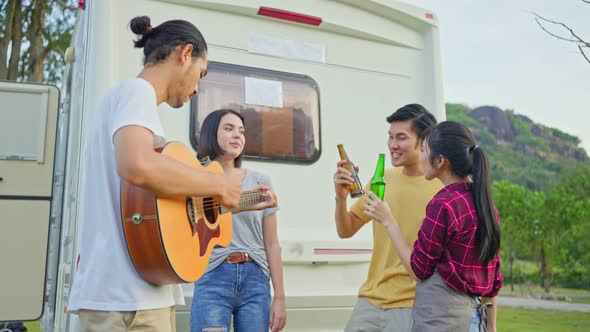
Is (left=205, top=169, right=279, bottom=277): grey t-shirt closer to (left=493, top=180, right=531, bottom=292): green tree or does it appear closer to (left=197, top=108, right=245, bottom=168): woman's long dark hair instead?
(left=197, top=108, right=245, bottom=168): woman's long dark hair

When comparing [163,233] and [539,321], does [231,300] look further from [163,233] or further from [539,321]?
[539,321]

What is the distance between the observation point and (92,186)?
1.87 m

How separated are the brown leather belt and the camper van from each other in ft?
1.82

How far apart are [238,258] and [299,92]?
148 centimetres

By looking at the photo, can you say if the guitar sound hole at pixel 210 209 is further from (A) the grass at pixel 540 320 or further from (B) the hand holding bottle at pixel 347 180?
(A) the grass at pixel 540 320

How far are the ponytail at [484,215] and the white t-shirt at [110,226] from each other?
50.2 inches

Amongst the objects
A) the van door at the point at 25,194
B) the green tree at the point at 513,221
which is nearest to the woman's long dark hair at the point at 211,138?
the van door at the point at 25,194

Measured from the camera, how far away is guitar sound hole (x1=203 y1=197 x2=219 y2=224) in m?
2.29

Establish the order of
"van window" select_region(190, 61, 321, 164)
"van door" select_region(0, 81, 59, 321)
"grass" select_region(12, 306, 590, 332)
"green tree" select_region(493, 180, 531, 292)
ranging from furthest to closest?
"green tree" select_region(493, 180, 531, 292)
"grass" select_region(12, 306, 590, 332)
"van door" select_region(0, 81, 59, 321)
"van window" select_region(190, 61, 321, 164)

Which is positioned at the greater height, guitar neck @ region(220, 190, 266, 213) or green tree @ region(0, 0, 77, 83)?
green tree @ region(0, 0, 77, 83)

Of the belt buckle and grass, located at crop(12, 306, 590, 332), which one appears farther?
grass, located at crop(12, 306, 590, 332)

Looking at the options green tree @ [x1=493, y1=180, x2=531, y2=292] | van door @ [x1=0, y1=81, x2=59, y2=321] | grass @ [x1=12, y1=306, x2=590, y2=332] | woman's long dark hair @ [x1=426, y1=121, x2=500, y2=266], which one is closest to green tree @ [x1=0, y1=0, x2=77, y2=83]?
grass @ [x1=12, y1=306, x2=590, y2=332]

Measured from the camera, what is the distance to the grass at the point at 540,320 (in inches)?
439

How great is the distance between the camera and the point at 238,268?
3006 mm
